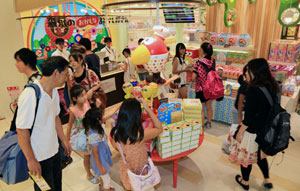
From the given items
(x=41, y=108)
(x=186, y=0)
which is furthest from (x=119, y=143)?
(x=186, y=0)

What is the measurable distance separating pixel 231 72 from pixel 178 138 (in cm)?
239

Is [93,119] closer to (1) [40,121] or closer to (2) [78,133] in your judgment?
(2) [78,133]

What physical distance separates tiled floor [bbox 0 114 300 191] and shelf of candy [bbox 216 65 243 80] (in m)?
1.47

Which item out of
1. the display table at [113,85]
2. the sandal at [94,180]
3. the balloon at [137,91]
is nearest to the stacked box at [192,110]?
the balloon at [137,91]

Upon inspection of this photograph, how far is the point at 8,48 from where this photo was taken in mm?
4957

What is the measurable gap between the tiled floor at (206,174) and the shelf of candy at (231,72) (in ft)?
4.81

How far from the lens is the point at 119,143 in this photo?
81.4 inches

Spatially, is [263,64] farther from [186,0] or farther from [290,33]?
[290,33]

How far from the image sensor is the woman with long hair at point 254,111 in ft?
7.59

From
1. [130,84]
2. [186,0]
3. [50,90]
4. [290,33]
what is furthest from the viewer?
[290,33]

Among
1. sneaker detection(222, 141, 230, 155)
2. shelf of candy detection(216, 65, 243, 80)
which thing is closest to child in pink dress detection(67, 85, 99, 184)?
sneaker detection(222, 141, 230, 155)

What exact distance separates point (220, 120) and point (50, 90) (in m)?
3.50

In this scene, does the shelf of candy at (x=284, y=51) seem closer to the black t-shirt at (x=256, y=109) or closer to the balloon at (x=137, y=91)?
the black t-shirt at (x=256, y=109)

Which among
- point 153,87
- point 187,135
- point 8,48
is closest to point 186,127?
point 187,135
